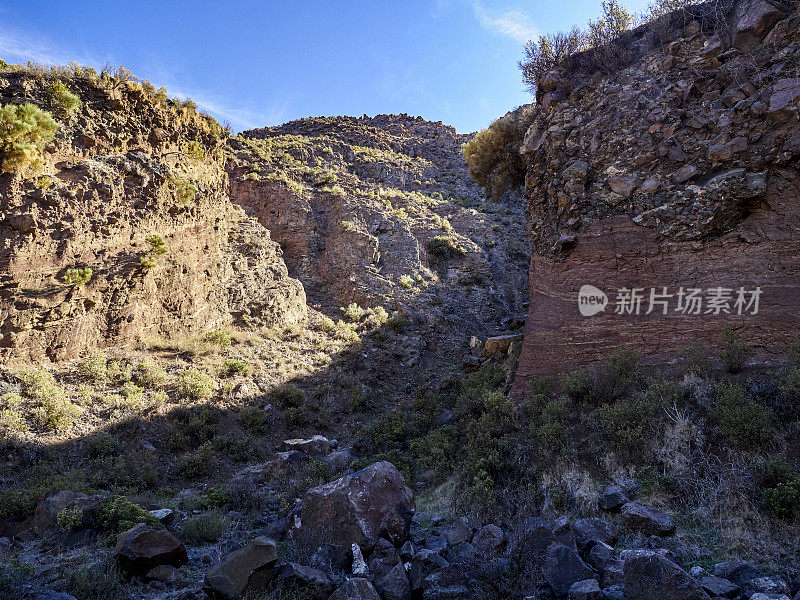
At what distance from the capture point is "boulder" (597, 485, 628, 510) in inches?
233

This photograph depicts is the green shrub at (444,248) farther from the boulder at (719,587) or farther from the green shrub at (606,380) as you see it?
the boulder at (719,587)

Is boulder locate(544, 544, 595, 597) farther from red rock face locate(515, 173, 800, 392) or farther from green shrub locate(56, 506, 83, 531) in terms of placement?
green shrub locate(56, 506, 83, 531)

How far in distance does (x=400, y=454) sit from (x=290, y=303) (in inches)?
351

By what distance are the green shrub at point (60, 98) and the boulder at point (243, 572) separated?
494 inches

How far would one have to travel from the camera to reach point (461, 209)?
28562mm

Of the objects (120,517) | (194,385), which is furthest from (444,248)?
(120,517)

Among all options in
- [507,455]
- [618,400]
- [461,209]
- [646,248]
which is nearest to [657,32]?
[646,248]

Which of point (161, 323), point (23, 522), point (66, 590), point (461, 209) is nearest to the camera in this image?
point (66, 590)

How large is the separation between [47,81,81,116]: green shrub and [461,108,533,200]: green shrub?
12156mm

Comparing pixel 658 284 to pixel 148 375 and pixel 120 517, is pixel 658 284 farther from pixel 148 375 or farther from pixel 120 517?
pixel 148 375

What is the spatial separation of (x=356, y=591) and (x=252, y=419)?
824 centimetres

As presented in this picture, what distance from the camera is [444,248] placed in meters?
23.9

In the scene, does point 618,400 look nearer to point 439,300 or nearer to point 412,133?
point 439,300

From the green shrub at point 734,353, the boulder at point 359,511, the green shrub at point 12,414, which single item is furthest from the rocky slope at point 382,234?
the boulder at point 359,511
